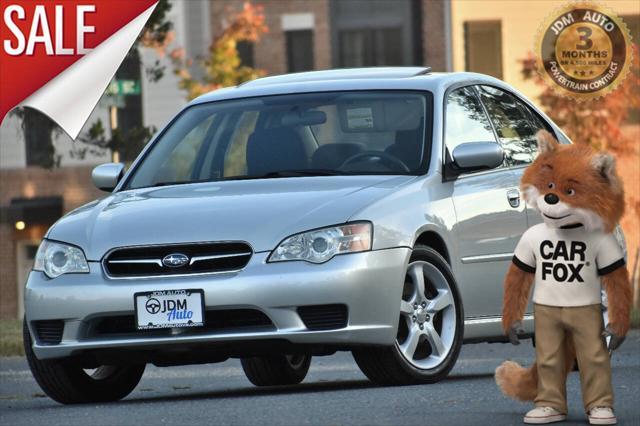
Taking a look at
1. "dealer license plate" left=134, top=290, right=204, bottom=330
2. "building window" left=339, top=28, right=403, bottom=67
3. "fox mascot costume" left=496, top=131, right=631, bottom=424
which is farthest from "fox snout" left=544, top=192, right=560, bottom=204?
"building window" left=339, top=28, right=403, bottom=67

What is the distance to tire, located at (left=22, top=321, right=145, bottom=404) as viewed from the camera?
942 cm

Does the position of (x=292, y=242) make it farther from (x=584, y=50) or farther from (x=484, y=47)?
(x=484, y=47)

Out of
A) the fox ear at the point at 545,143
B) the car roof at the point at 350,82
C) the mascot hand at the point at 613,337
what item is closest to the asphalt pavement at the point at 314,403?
the mascot hand at the point at 613,337

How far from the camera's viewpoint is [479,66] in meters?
Answer: 30.2

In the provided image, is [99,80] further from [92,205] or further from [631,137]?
[92,205]

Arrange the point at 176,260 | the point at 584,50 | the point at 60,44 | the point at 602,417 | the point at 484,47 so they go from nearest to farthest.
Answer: the point at 602,417
the point at 176,260
the point at 60,44
the point at 584,50
the point at 484,47

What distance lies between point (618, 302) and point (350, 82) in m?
3.73

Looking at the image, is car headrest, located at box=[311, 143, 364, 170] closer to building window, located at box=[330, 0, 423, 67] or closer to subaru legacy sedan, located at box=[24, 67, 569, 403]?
subaru legacy sedan, located at box=[24, 67, 569, 403]

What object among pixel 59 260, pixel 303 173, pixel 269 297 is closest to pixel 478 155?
pixel 303 173

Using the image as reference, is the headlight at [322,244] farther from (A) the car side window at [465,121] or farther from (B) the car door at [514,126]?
(B) the car door at [514,126]

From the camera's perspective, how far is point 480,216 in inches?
399

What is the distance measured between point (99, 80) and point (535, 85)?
7.40 meters

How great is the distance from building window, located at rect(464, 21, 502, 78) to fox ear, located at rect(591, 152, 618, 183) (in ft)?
73.2

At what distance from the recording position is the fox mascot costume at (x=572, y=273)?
720 cm
